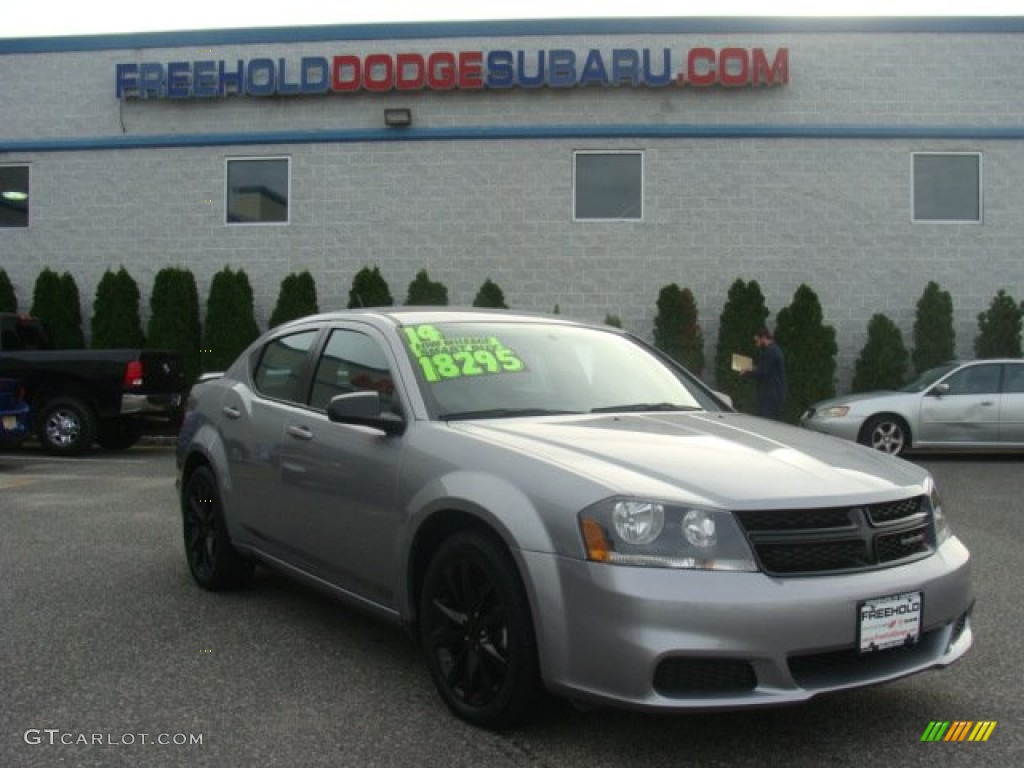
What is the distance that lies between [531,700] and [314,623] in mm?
1976

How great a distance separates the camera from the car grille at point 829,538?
10.6ft

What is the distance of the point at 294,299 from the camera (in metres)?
16.6

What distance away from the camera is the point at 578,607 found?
10.5 ft

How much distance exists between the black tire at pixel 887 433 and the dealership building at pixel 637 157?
10.7 feet

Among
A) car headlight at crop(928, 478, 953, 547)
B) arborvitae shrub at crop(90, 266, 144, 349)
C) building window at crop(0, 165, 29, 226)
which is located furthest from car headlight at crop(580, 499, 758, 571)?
building window at crop(0, 165, 29, 226)

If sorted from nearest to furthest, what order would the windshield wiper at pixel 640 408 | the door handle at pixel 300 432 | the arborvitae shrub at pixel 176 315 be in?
1. the windshield wiper at pixel 640 408
2. the door handle at pixel 300 432
3. the arborvitae shrub at pixel 176 315

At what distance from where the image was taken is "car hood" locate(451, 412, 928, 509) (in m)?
3.31

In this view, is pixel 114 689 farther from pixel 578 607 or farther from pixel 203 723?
pixel 578 607

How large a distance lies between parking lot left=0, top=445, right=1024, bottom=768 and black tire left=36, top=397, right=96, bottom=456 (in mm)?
7150

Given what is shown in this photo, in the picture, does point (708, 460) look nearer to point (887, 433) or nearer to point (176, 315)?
point (887, 433)

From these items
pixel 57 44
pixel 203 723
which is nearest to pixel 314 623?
pixel 203 723

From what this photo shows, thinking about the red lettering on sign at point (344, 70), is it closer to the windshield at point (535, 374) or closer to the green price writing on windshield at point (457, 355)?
the windshield at point (535, 374)

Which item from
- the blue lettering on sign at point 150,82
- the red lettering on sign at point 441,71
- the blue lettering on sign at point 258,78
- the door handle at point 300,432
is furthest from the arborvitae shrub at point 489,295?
the door handle at point 300,432

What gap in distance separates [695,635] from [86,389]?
11.8m
